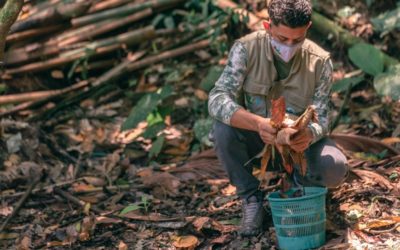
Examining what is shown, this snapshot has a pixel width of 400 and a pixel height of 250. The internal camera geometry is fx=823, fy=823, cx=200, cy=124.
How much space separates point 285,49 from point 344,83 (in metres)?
1.85

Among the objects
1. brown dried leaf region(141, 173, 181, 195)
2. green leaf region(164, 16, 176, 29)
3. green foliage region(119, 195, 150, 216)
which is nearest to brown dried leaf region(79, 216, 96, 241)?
green foliage region(119, 195, 150, 216)

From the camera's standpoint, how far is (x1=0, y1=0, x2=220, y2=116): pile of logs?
6789 millimetres

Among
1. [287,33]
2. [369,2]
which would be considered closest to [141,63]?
[369,2]

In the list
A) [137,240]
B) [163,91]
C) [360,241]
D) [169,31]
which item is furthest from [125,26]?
[360,241]

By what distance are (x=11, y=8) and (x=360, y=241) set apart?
216 cm

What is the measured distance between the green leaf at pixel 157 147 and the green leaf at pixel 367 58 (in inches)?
60.7

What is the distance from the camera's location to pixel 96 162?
242 inches

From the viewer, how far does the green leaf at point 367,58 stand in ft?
19.8

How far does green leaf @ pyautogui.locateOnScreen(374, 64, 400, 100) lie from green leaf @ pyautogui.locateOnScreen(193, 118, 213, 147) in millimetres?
1240

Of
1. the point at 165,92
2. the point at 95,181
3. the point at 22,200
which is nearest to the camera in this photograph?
the point at 22,200

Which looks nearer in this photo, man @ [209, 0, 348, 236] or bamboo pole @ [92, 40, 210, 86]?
man @ [209, 0, 348, 236]

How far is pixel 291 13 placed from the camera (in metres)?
4.12

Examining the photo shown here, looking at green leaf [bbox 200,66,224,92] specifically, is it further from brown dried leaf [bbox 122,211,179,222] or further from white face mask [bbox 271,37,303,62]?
white face mask [bbox 271,37,303,62]

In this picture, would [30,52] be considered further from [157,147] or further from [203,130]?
[203,130]
